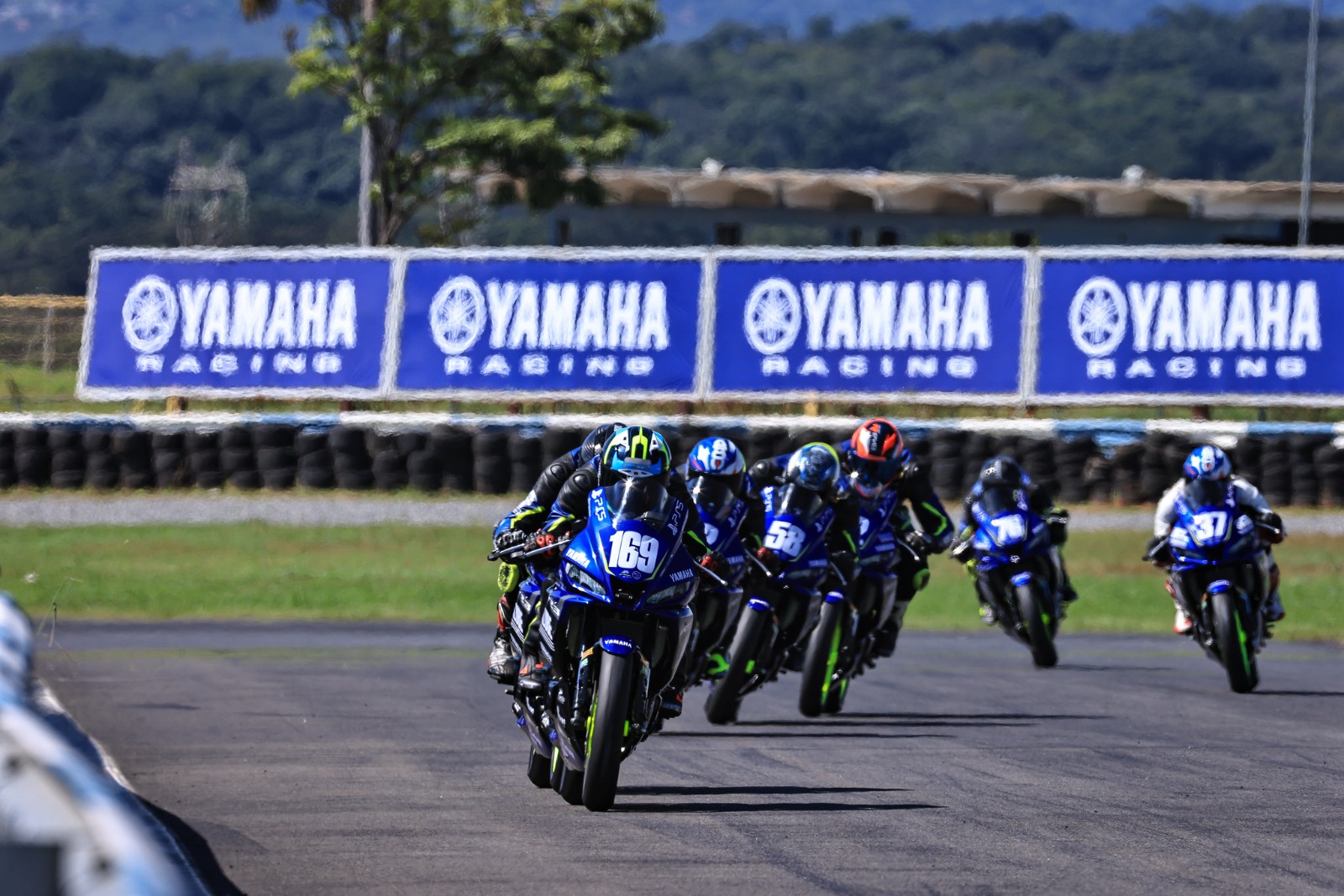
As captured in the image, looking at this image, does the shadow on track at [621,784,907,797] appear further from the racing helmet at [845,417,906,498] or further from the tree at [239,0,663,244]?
the tree at [239,0,663,244]

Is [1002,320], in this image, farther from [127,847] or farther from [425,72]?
[127,847]

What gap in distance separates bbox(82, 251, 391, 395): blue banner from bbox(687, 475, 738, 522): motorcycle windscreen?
51.1ft

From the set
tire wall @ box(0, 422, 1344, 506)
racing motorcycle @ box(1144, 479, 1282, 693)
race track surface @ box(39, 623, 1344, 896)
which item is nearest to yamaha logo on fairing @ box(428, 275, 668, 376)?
tire wall @ box(0, 422, 1344, 506)

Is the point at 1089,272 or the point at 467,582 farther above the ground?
the point at 1089,272

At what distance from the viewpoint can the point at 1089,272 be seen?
25.9 metres

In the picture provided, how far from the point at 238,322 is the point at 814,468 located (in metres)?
15.8

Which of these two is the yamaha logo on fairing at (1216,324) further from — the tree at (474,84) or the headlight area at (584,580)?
the tree at (474,84)

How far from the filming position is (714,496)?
12125mm

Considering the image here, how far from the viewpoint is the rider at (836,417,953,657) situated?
1423 cm

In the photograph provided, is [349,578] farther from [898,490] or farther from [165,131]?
[165,131]

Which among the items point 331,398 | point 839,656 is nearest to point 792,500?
point 839,656

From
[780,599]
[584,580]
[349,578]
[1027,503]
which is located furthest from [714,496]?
[349,578]

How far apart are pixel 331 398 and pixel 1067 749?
56.6 feet

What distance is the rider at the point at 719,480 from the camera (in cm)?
1210
